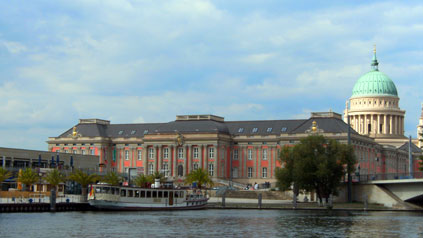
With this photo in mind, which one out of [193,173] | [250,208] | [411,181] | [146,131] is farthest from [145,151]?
[411,181]

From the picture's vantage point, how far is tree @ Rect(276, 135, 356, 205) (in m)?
120

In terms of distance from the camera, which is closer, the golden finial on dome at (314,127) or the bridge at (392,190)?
the bridge at (392,190)

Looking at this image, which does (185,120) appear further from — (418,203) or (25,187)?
(418,203)

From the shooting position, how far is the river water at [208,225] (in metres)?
73.9

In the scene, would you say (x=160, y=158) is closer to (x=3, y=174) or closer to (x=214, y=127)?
(x=214, y=127)

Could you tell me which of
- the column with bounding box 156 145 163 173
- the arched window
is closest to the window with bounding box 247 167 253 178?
the arched window

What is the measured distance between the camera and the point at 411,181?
11494 cm

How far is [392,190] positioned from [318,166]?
12.0 m

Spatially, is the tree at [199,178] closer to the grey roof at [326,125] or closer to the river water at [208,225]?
the grey roof at [326,125]

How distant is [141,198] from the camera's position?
380 feet

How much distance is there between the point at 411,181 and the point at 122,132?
9031 cm

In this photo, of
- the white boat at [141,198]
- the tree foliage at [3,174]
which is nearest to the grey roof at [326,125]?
the white boat at [141,198]

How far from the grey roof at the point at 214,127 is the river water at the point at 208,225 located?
68.0m

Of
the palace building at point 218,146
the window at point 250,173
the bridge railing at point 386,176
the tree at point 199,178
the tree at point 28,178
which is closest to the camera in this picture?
the bridge railing at point 386,176
